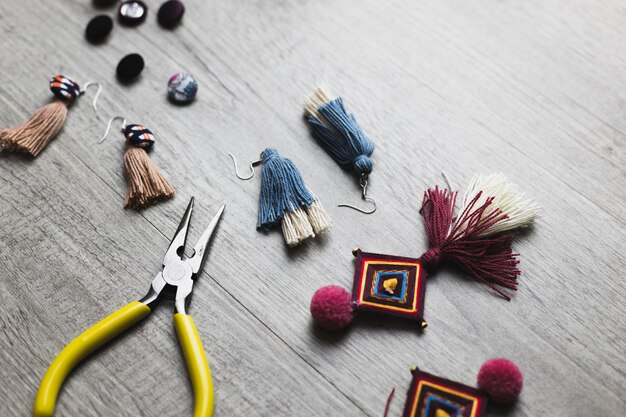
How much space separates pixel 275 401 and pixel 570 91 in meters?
0.79

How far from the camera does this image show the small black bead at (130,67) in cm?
113

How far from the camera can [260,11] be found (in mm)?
1239

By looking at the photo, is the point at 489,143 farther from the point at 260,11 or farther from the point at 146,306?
the point at 146,306

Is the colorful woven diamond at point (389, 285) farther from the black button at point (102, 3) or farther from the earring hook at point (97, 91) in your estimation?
the black button at point (102, 3)

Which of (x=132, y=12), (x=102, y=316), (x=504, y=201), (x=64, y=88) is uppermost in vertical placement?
(x=504, y=201)

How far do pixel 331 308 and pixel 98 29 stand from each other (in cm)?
73

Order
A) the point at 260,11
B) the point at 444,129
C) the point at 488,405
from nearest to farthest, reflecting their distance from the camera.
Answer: the point at 488,405 < the point at 444,129 < the point at 260,11

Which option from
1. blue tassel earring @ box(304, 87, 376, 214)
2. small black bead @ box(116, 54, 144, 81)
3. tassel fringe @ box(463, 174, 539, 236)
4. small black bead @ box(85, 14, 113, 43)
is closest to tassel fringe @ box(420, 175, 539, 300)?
tassel fringe @ box(463, 174, 539, 236)

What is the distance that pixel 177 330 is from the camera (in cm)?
88

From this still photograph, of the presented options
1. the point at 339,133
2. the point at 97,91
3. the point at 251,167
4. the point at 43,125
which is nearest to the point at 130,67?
the point at 97,91

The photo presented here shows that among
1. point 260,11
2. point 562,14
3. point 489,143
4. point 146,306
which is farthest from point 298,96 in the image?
point 562,14

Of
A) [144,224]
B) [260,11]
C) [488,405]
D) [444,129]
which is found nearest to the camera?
[488,405]

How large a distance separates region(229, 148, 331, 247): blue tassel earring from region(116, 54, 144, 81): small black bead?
0.33 m

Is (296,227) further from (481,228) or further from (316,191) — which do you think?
(481,228)
